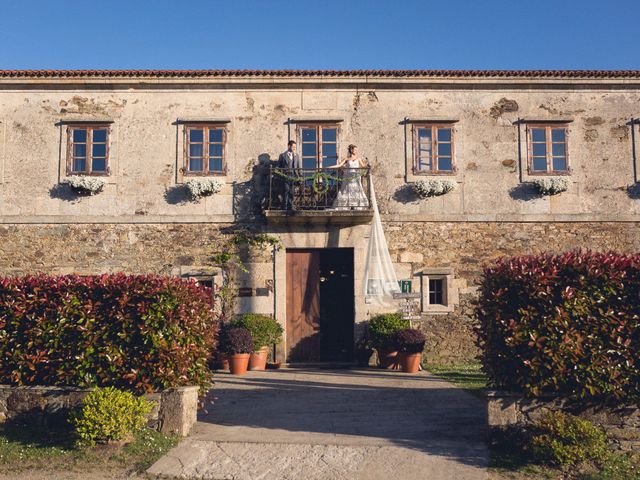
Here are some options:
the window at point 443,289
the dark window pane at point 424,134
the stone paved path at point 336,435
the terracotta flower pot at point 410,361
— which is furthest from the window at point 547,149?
the stone paved path at point 336,435

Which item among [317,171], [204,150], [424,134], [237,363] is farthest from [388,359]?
[204,150]

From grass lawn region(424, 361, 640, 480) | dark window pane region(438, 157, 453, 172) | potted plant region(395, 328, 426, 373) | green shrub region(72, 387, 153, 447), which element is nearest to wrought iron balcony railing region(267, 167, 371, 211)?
dark window pane region(438, 157, 453, 172)

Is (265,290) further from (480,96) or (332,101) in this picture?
(480,96)

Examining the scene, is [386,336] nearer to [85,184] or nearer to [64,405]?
[64,405]

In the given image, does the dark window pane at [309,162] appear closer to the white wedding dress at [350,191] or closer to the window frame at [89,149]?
the white wedding dress at [350,191]

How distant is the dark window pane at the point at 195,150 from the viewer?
13398mm

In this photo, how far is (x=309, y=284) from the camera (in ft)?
43.5

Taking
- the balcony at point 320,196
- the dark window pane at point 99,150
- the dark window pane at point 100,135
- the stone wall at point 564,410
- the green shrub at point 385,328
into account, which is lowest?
Answer: the stone wall at point 564,410

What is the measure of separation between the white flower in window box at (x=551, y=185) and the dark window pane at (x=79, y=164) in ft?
33.5

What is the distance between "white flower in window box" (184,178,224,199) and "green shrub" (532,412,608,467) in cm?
911

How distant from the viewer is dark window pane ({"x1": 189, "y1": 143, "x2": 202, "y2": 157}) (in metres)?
13.4

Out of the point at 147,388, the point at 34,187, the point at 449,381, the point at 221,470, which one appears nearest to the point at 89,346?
the point at 147,388

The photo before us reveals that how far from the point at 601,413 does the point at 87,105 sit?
12.2 m

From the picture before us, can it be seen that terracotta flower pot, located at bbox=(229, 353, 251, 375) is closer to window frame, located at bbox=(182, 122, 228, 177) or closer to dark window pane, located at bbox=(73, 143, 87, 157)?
window frame, located at bbox=(182, 122, 228, 177)
